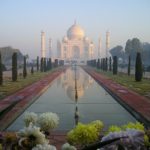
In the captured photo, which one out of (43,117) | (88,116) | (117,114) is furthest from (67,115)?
(43,117)

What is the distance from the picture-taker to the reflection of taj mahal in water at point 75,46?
85625mm

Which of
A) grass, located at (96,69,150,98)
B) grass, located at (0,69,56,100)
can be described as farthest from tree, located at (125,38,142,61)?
grass, located at (0,69,56,100)

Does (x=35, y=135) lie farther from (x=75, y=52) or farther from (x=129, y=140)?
(x=75, y=52)

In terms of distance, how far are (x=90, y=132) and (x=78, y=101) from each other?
8.71 m

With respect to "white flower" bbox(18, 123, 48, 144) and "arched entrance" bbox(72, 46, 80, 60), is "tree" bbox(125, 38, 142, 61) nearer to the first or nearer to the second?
"arched entrance" bbox(72, 46, 80, 60)

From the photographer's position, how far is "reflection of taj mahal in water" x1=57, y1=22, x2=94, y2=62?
281 ft

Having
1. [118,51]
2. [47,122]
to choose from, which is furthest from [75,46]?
[47,122]

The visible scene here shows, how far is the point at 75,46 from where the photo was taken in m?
87.6

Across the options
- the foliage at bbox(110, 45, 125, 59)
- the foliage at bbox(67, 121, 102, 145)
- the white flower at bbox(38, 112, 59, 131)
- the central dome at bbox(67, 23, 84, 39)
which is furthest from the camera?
the central dome at bbox(67, 23, 84, 39)

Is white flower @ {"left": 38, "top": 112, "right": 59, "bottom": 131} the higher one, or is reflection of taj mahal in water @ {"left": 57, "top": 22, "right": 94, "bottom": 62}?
reflection of taj mahal in water @ {"left": 57, "top": 22, "right": 94, "bottom": 62}

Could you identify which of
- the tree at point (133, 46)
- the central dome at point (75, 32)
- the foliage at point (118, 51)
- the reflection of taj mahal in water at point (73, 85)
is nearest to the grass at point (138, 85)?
the reflection of taj mahal in water at point (73, 85)

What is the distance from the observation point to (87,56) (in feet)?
299

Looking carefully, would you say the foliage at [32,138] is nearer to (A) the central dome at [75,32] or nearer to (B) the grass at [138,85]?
(B) the grass at [138,85]

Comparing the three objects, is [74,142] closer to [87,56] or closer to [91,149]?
[91,149]
